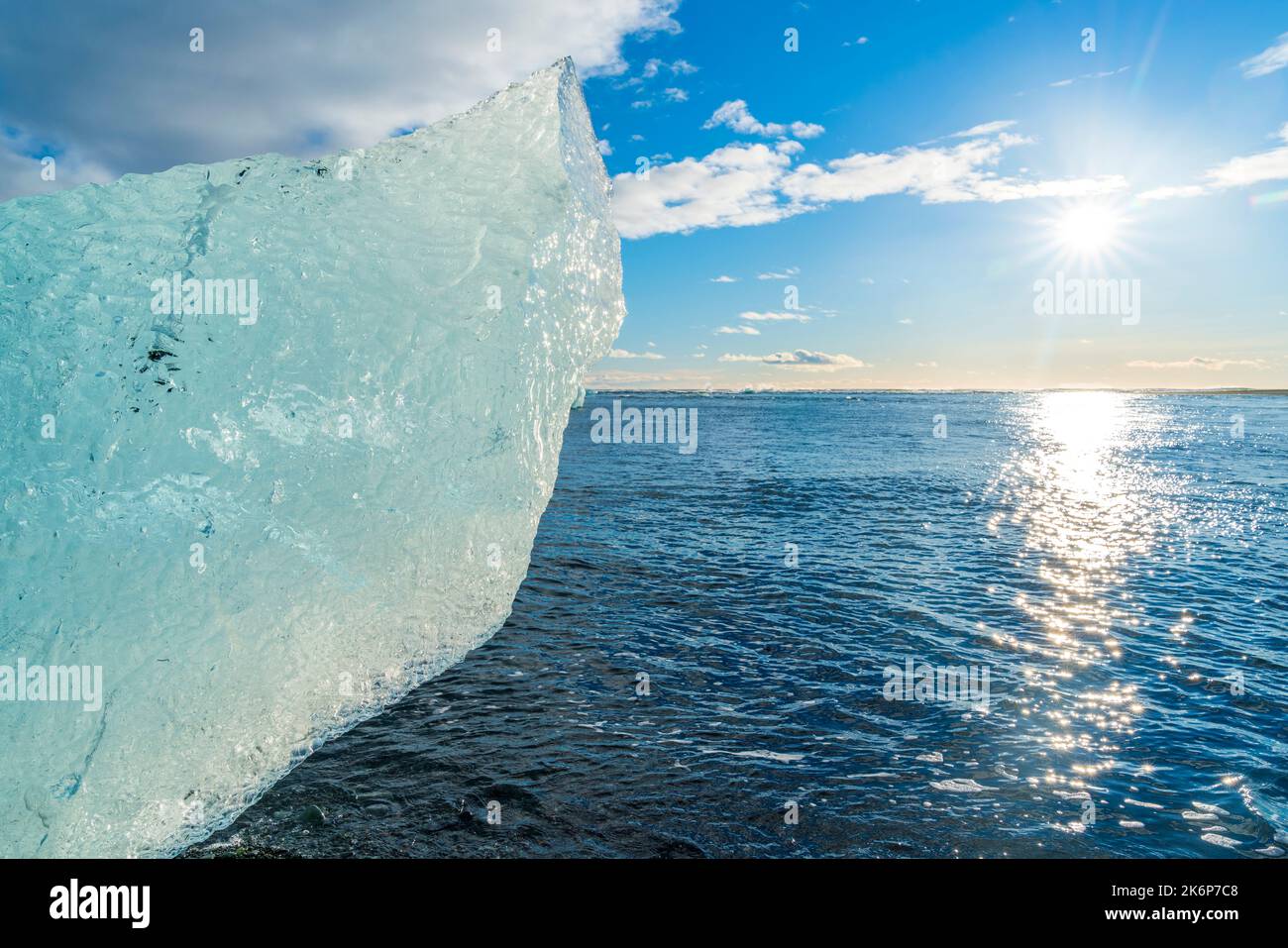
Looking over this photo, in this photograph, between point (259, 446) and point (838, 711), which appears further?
point (838, 711)

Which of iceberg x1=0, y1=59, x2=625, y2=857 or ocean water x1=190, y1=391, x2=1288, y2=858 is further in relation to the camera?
ocean water x1=190, y1=391, x2=1288, y2=858

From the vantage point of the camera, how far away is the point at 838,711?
10789 millimetres

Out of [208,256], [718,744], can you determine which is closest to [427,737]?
[718,744]

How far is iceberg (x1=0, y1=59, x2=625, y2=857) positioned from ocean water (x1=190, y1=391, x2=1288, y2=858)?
2057 millimetres

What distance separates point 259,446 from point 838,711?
29.2 ft

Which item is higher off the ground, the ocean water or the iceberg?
the iceberg

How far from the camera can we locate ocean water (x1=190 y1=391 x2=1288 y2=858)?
25.6ft

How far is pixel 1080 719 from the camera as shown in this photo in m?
10.6

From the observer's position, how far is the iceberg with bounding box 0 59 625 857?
578 centimetres

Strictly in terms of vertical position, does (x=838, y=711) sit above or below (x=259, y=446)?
below

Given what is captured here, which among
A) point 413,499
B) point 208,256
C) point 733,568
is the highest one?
point 208,256

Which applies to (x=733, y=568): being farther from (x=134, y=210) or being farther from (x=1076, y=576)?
(x=134, y=210)
